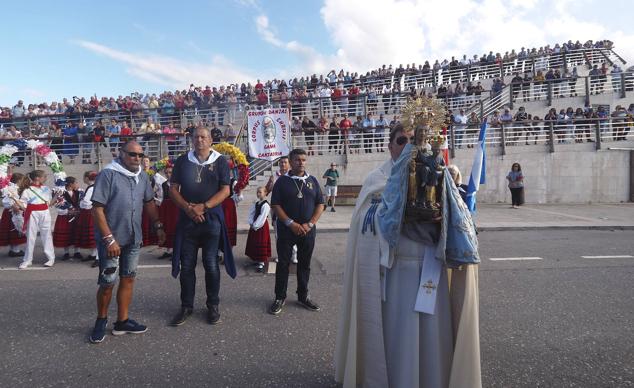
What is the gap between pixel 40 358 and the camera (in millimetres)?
3271

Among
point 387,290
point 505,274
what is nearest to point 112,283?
point 387,290

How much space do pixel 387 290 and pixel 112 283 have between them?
8.77 feet

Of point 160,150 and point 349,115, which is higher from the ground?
point 349,115

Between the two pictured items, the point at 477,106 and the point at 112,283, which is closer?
the point at 112,283

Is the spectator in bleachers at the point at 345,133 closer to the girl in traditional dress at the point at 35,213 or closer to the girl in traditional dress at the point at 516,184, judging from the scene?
the girl in traditional dress at the point at 516,184

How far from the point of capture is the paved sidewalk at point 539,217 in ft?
33.8

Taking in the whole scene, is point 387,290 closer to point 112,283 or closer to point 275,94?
point 112,283

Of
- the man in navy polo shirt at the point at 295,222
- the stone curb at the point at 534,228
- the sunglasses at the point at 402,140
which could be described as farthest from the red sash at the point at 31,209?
the sunglasses at the point at 402,140

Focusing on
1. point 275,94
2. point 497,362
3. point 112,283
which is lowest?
point 497,362

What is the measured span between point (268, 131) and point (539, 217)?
895 cm

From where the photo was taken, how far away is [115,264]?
3652 mm

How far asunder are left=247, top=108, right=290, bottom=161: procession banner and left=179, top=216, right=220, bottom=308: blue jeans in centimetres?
850

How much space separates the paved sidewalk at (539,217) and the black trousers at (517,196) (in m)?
0.27

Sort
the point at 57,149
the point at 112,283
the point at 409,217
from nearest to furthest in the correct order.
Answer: the point at 409,217 → the point at 112,283 → the point at 57,149
